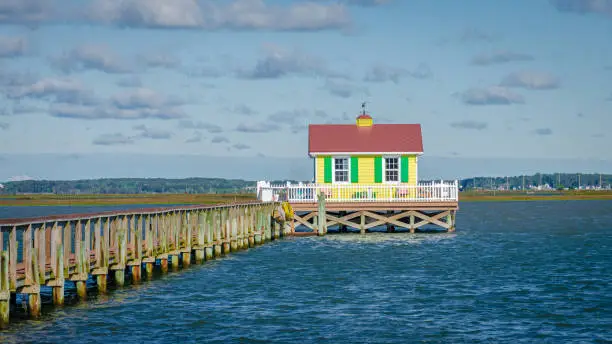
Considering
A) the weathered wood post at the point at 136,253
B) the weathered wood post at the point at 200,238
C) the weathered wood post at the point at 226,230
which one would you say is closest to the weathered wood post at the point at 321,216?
the weathered wood post at the point at 226,230

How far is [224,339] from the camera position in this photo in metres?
19.5

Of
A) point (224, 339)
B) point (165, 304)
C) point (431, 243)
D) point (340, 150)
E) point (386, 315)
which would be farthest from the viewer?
point (340, 150)

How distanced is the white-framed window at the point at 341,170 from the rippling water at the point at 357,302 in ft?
26.1

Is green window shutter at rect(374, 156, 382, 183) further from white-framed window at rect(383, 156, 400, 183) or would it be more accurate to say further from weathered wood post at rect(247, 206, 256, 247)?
weathered wood post at rect(247, 206, 256, 247)

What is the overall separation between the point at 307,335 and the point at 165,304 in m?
5.45

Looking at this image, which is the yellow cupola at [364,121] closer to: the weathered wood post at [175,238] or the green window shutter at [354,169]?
the green window shutter at [354,169]

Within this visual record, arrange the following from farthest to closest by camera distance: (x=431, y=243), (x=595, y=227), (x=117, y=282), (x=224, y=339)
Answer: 1. (x=595, y=227)
2. (x=431, y=243)
3. (x=117, y=282)
4. (x=224, y=339)

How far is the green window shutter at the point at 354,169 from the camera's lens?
4631 cm

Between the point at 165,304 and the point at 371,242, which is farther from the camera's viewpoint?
the point at 371,242

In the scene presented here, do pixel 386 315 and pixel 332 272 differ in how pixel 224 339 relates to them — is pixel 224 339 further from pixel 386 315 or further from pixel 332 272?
pixel 332 272

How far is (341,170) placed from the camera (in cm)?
4653

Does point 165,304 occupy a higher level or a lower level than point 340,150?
lower

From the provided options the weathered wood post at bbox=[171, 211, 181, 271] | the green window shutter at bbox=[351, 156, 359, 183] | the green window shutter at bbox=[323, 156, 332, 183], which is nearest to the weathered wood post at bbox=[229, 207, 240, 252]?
the weathered wood post at bbox=[171, 211, 181, 271]

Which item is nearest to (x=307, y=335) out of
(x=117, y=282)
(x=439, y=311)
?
(x=439, y=311)
